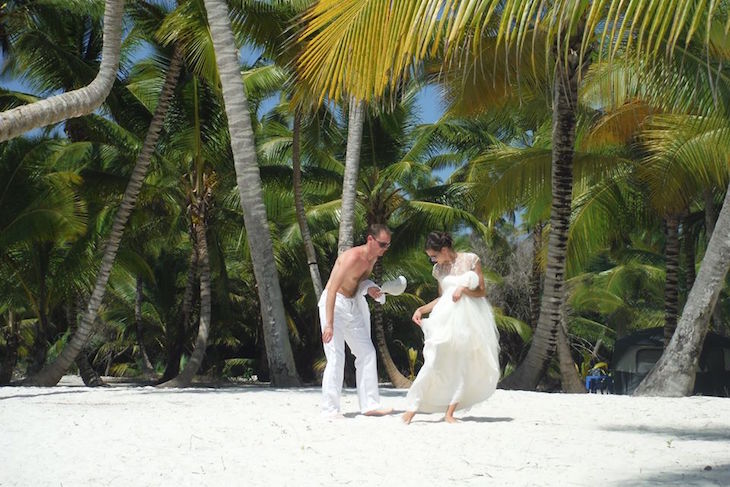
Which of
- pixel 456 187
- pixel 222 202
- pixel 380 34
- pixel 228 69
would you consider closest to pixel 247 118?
pixel 228 69

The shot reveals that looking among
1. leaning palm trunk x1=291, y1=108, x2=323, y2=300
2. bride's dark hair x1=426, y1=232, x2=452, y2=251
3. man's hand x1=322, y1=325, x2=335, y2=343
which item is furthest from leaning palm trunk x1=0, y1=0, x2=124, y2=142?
leaning palm trunk x1=291, y1=108, x2=323, y2=300

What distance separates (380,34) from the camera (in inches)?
182

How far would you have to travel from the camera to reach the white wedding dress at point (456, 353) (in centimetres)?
750

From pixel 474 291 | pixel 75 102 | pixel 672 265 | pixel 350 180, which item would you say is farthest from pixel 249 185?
pixel 672 265

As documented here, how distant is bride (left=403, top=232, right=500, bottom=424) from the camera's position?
7.50 meters

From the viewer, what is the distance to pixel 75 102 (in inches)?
258

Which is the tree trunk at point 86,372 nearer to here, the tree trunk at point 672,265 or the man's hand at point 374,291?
the tree trunk at point 672,265

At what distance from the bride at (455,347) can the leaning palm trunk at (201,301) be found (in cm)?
1044

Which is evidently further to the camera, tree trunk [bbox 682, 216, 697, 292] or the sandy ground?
tree trunk [bbox 682, 216, 697, 292]

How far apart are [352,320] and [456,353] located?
103cm

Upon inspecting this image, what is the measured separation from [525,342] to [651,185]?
58.9 feet

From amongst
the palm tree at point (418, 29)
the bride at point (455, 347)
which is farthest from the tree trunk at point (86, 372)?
the palm tree at point (418, 29)

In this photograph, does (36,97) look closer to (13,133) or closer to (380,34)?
(13,133)

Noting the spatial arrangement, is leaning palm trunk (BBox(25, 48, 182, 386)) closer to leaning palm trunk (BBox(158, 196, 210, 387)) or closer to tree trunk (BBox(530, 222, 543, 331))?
leaning palm trunk (BBox(158, 196, 210, 387))
